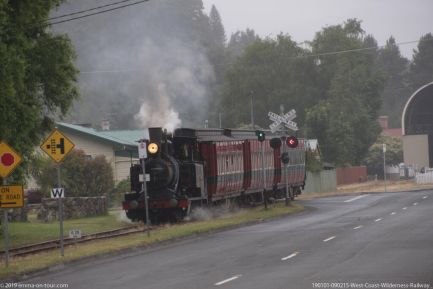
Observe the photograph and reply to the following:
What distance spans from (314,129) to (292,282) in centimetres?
7651

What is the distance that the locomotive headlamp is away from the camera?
32.4 meters

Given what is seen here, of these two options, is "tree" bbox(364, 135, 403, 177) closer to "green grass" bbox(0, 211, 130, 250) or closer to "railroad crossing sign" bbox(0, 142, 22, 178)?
"green grass" bbox(0, 211, 130, 250)

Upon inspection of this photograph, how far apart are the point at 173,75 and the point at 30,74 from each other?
63.8 ft

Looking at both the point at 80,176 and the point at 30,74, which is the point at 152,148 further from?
the point at 80,176

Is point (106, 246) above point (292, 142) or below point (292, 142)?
below

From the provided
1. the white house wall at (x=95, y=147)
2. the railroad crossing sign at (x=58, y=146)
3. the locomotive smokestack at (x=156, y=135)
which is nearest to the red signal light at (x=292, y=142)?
the locomotive smokestack at (x=156, y=135)

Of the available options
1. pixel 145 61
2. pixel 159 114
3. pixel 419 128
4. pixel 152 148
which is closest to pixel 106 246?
pixel 152 148

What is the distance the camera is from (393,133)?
13912cm

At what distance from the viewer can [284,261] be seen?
17766 millimetres

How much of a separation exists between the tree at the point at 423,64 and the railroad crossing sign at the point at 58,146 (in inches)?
5842

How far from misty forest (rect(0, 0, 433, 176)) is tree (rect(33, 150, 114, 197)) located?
3.81m

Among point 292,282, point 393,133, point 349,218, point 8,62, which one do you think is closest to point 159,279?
point 292,282

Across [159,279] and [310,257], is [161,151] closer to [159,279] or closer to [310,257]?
[310,257]

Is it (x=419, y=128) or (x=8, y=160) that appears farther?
(x=419, y=128)
